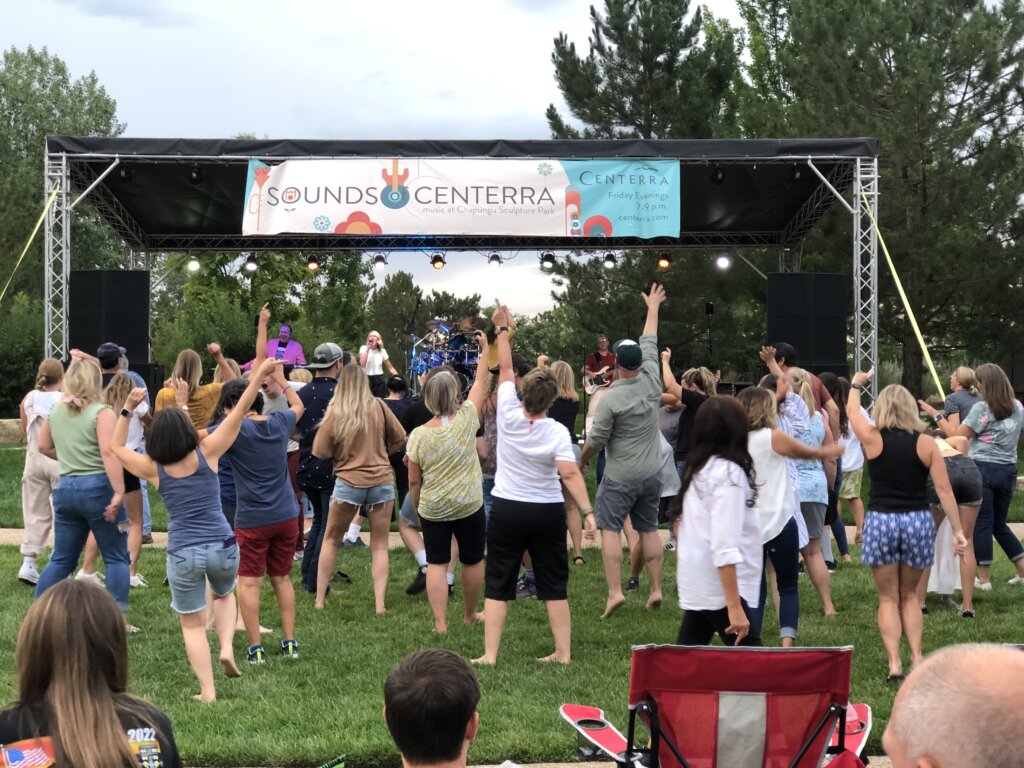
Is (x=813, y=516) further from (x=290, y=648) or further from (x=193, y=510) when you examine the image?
(x=193, y=510)

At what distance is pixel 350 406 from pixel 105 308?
6.98 meters

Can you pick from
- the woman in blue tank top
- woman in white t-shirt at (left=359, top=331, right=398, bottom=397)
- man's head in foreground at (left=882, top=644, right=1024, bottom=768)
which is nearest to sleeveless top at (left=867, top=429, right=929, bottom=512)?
the woman in blue tank top

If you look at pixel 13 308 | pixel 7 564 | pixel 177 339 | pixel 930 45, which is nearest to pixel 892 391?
pixel 7 564

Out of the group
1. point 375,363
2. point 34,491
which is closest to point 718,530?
point 34,491

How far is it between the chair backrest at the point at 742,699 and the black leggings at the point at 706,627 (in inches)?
42.1

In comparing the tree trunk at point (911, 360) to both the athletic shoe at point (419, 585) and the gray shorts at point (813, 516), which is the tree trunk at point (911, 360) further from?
the athletic shoe at point (419, 585)

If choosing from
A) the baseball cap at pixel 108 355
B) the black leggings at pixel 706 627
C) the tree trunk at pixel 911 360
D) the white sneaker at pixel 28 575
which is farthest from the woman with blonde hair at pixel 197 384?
the tree trunk at pixel 911 360

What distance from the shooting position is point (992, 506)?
8.01m

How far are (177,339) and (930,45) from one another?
2446 cm

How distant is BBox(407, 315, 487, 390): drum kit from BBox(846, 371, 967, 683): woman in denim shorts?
480 inches

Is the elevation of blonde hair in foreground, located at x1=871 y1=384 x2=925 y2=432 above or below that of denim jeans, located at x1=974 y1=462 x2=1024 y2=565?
above

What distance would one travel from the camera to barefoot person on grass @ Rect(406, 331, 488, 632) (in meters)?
6.73

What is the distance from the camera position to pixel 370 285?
147 feet

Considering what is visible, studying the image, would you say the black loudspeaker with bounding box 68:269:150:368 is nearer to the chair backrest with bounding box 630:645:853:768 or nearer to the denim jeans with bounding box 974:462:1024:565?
the denim jeans with bounding box 974:462:1024:565
